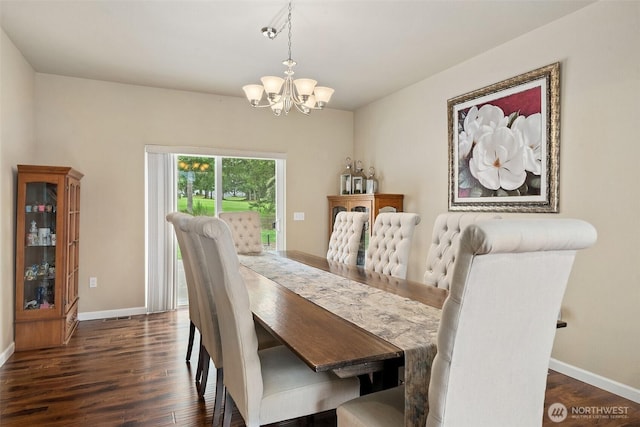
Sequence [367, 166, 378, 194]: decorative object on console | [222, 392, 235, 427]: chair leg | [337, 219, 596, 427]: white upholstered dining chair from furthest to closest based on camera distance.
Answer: [367, 166, 378, 194]: decorative object on console → [222, 392, 235, 427]: chair leg → [337, 219, 596, 427]: white upholstered dining chair

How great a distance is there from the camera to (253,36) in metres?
2.98

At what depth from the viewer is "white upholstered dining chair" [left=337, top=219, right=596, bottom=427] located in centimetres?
94

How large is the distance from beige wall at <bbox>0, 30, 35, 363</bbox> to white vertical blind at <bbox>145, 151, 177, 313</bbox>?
1173 millimetres

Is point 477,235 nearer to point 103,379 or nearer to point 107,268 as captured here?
point 103,379

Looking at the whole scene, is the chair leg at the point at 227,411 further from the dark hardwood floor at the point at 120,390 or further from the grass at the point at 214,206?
the grass at the point at 214,206

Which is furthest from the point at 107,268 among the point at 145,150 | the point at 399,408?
the point at 399,408

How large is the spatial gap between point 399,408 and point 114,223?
3787 mm

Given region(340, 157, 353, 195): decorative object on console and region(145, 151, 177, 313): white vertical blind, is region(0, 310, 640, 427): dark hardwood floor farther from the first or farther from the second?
region(340, 157, 353, 195): decorative object on console

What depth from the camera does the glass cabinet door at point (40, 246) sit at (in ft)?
10.6

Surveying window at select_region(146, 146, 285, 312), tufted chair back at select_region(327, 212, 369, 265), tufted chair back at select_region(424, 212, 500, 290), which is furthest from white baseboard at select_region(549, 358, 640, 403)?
window at select_region(146, 146, 285, 312)

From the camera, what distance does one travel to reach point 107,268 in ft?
13.5

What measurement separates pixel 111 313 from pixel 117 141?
187cm

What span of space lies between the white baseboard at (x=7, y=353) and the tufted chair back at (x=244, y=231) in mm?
1980

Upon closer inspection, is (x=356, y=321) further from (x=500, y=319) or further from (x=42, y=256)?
(x=42, y=256)
